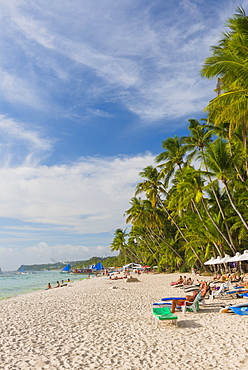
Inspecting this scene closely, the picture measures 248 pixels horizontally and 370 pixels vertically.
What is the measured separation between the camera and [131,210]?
44.4 m

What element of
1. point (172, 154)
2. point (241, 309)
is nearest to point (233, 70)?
point (241, 309)

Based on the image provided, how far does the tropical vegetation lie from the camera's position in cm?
1080

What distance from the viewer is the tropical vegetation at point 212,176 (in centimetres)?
1080

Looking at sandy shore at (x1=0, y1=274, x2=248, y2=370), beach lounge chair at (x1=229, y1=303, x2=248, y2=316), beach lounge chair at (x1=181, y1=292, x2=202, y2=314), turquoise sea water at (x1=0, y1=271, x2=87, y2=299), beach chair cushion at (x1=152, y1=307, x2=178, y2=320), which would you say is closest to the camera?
sandy shore at (x1=0, y1=274, x2=248, y2=370)

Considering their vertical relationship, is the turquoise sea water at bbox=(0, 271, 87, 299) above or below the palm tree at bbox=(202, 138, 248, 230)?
below

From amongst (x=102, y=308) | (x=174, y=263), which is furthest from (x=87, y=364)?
(x=174, y=263)

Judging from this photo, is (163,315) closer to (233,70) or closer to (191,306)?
(191,306)

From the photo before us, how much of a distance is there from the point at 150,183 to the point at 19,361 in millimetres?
29520

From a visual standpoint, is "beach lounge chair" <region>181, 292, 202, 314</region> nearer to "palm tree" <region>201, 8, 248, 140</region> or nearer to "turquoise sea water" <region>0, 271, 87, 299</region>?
"palm tree" <region>201, 8, 248, 140</region>

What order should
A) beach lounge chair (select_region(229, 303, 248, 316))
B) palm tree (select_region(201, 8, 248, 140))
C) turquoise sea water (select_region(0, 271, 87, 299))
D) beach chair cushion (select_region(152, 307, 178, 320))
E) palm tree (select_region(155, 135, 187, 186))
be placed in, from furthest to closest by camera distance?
1. turquoise sea water (select_region(0, 271, 87, 299))
2. palm tree (select_region(155, 135, 187, 186))
3. palm tree (select_region(201, 8, 248, 140))
4. beach lounge chair (select_region(229, 303, 248, 316))
5. beach chair cushion (select_region(152, 307, 178, 320))

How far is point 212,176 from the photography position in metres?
19.9

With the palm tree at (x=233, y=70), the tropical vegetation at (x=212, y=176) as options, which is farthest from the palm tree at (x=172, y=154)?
the palm tree at (x=233, y=70)

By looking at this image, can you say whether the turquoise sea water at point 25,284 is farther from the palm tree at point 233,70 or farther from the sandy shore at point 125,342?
the palm tree at point 233,70

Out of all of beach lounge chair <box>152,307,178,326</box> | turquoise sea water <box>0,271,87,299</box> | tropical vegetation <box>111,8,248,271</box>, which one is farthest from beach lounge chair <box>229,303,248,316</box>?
turquoise sea water <box>0,271,87,299</box>
